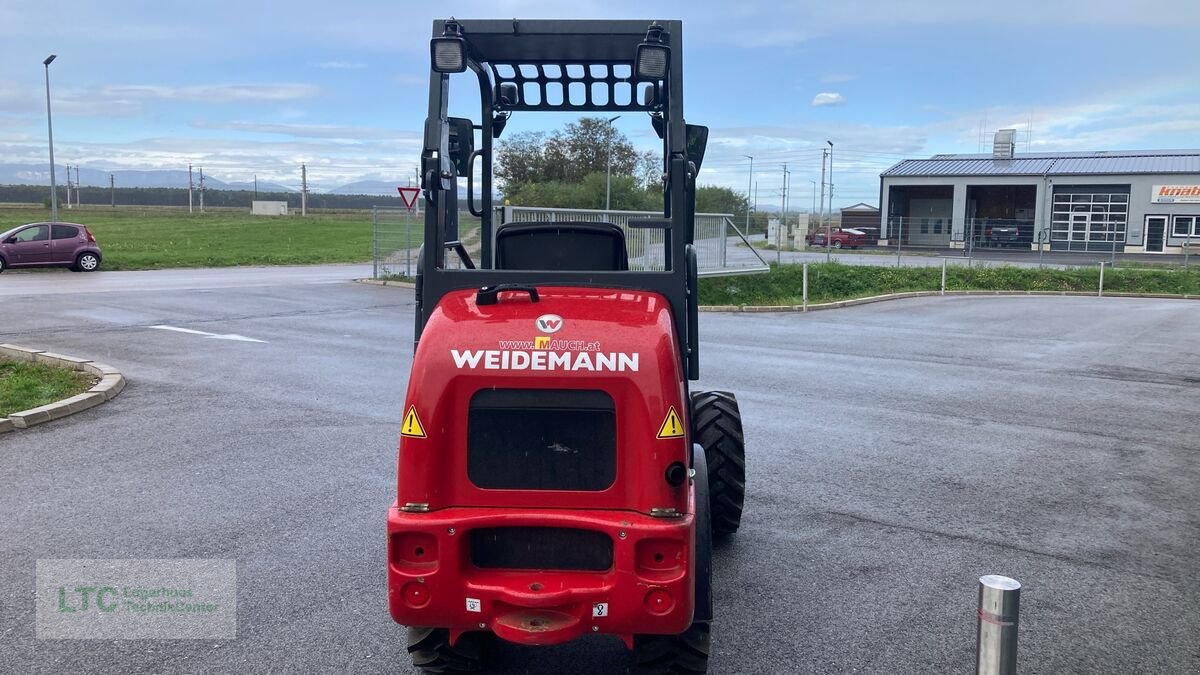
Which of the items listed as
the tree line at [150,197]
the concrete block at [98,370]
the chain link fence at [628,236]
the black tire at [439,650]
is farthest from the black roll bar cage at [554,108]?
the tree line at [150,197]

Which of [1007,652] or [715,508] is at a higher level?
[1007,652]

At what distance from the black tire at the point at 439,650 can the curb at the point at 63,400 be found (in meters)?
6.05

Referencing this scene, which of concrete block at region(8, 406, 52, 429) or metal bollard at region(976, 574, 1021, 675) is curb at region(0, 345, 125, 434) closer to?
concrete block at region(8, 406, 52, 429)

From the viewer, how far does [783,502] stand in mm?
6707

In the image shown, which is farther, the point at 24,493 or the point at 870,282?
the point at 870,282

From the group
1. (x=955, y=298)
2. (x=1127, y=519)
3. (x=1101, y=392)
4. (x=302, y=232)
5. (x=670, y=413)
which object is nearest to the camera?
(x=670, y=413)

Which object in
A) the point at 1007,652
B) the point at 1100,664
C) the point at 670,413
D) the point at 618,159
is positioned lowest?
the point at 1100,664

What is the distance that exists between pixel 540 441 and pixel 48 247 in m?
29.3

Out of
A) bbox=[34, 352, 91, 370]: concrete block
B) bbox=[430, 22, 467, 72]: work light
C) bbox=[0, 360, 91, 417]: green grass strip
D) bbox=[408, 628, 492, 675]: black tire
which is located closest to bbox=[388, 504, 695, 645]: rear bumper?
bbox=[408, 628, 492, 675]: black tire

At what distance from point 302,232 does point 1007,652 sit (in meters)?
54.4

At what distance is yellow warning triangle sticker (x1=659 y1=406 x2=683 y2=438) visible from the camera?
3727 mm

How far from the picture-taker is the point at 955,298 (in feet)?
82.9

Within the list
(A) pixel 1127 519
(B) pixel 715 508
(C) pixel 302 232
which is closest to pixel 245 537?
(B) pixel 715 508

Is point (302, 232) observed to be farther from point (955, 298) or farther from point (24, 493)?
point (24, 493)
